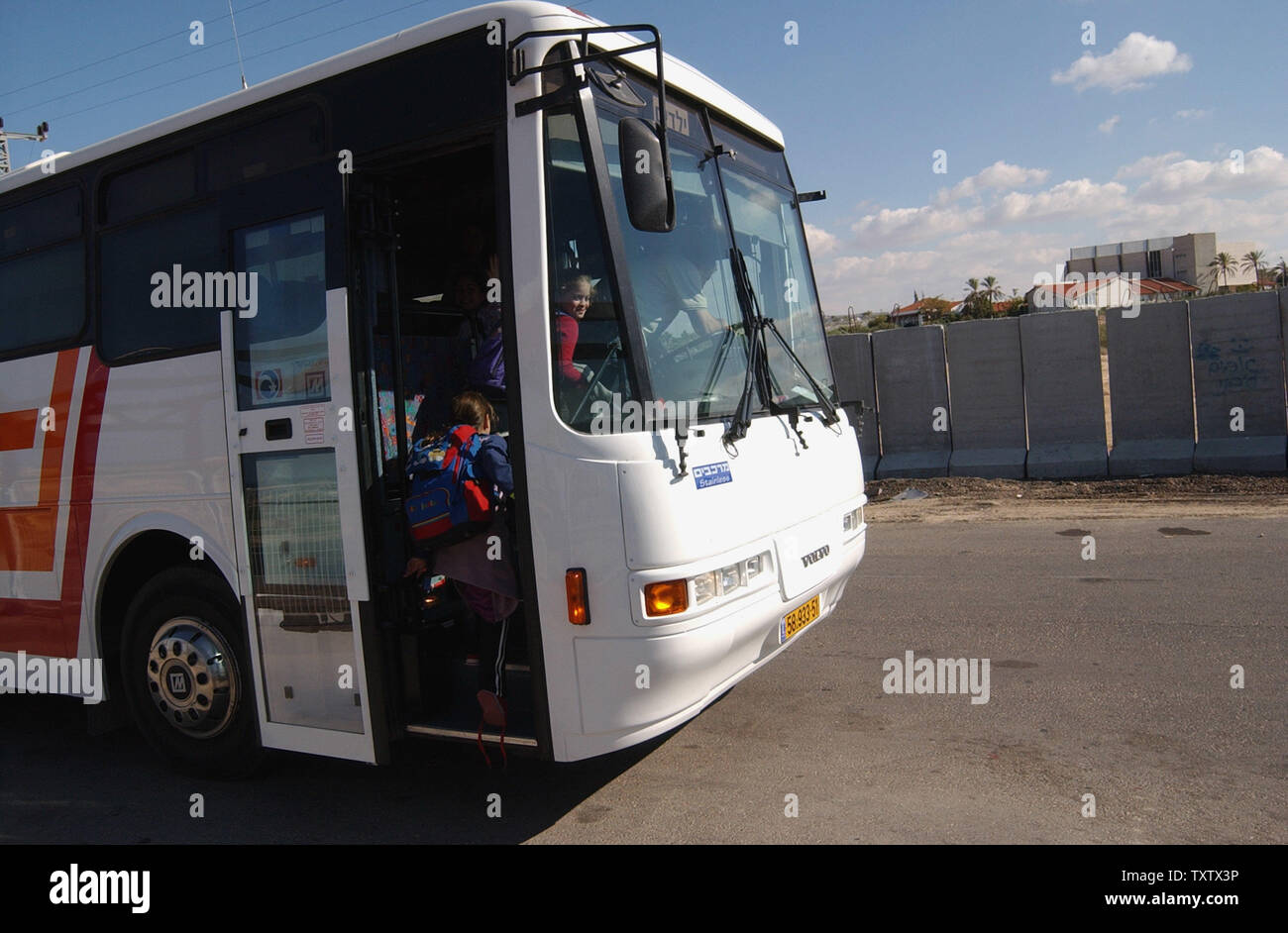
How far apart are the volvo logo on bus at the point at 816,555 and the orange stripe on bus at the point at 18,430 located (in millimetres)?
4455

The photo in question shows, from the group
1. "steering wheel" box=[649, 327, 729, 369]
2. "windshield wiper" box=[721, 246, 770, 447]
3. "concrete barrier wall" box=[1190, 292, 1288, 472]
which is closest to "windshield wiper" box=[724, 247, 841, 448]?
"windshield wiper" box=[721, 246, 770, 447]

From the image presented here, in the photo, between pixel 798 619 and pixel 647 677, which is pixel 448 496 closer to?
pixel 647 677

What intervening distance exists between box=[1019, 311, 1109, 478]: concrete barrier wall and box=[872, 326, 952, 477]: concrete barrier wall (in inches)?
49.2

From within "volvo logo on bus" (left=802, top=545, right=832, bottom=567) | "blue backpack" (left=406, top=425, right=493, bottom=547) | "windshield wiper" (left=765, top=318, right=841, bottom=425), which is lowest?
"volvo logo on bus" (left=802, top=545, right=832, bottom=567)

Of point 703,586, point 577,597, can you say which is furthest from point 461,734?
point 703,586

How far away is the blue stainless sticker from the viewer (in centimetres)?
376

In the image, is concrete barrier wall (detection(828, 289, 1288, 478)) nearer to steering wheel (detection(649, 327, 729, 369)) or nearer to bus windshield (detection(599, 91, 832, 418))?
bus windshield (detection(599, 91, 832, 418))

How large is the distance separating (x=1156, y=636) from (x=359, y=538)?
4.99m

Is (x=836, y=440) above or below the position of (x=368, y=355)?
below

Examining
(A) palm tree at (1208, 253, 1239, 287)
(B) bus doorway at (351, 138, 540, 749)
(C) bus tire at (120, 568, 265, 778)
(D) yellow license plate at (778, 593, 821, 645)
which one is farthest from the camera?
(A) palm tree at (1208, 253, 1239, 287)
